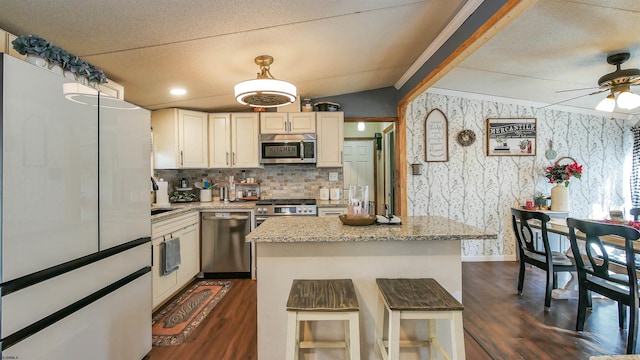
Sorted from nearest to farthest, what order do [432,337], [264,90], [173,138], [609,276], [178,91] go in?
[432,337]
[609,276]
[264,90]
[178,91]
[173,138]

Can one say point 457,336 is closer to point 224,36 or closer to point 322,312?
point 322,312

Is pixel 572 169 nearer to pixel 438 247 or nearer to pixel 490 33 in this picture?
pixel 490 33

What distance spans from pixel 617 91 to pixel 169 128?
4.91 meters

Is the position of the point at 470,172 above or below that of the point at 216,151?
below

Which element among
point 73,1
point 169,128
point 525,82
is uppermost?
point 525,82

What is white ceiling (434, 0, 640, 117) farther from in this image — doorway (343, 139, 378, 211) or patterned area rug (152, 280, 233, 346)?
patterned area rug (152, 280, 233, 346)

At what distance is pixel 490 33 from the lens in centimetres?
199

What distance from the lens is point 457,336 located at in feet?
4.16

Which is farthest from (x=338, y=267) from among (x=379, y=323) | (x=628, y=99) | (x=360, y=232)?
(x=628, y=99)

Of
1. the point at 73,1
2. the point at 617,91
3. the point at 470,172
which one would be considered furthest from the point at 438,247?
the point at 470,172

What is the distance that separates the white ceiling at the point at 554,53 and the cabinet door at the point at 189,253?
3.60 meters

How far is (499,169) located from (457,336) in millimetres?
3751

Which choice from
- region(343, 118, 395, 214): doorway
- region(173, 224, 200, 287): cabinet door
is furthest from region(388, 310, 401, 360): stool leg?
region(343, 118, 395, 214): doorway

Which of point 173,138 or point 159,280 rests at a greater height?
point 173,138
